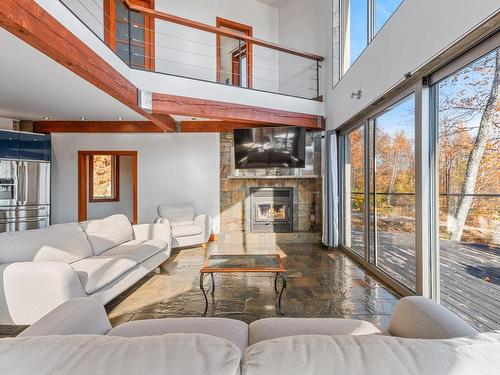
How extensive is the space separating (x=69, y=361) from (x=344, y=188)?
16.9 feet

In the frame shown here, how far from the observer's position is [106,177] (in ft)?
27.7

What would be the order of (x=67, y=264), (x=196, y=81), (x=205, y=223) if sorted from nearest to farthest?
1. (x=67, y=264)
2. (x=196, y=81)
3. (x=205, y=223)

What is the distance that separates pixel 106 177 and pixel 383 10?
26.1ft

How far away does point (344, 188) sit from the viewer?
5281 mm

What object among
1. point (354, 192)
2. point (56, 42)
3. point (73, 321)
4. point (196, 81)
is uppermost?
point (196, 81)

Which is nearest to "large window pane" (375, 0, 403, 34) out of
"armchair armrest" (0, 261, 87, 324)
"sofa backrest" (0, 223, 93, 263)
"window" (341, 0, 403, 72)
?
"window" (341, 0, 403, 72)

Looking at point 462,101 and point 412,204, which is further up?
point 462,101

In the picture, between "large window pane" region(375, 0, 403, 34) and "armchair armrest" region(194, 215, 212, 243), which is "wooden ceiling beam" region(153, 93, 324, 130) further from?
"large window pane" region(375, 0, 403, 34)

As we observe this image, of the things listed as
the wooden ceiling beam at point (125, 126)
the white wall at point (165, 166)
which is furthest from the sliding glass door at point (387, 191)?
the white wall at point (165, 166)

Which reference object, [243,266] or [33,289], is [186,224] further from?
[33,289]

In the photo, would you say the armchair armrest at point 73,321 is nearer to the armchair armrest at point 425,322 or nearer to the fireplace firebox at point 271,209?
the armchair armrest at point 425,322

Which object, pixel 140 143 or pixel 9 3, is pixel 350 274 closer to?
pixel 9 3

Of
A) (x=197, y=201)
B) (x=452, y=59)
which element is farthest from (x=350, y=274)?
(x=197, y=201)

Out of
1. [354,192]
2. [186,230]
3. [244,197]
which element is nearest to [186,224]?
[186,230]
